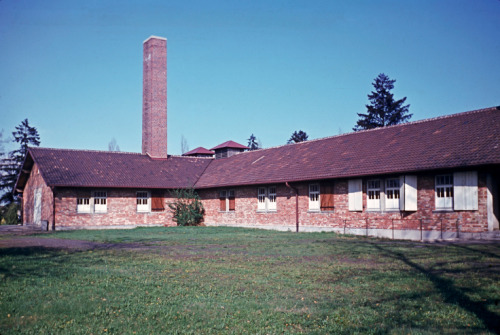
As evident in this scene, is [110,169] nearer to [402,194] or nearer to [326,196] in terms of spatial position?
A: [326,196]

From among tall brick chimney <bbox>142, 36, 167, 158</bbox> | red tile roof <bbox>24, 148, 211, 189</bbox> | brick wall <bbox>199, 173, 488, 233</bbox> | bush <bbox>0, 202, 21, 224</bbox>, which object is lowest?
bush <bbox>0, 202, 21, 224</bbox>

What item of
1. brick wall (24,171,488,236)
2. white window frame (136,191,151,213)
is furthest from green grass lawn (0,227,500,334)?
white window frame (136,191,151,213)

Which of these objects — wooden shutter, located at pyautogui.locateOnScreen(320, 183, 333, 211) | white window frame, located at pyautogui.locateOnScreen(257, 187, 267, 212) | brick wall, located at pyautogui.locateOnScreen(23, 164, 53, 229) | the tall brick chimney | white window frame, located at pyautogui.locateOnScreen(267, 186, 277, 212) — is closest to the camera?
wooden shutter, located at pyautogui.locateOnScreen(320, 183, 333, 211)

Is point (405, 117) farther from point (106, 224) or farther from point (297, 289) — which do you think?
point (297, 289)

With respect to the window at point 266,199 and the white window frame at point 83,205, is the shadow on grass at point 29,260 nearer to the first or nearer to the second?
the window at point 266,199

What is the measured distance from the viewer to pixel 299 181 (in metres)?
25.9

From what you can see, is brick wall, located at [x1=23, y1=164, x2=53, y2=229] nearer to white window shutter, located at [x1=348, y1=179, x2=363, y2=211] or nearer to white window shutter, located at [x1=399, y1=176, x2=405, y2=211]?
white window shutter, located at [x1=348, y1=179, x2=363, y2=211]

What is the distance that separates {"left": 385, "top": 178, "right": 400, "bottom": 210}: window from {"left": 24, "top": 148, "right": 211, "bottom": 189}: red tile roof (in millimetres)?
16918

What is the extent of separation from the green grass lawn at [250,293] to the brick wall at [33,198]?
59.3ft

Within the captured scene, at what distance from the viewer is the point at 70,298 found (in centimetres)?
796

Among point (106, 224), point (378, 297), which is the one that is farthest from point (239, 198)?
point (378, 297)

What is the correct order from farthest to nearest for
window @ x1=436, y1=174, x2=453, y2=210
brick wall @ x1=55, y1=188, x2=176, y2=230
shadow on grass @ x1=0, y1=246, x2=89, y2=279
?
brick wall @ x1=55, y1=188, x2=176, y2=230
window @ x1=436, y1=174, x2=453, y2=210
shadow on grass @ x1=0, y1=246, x2=89, y2=279

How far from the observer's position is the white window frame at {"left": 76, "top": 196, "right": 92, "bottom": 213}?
3123 cm

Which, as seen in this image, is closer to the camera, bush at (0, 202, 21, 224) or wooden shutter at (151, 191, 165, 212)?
wooden shutter at (151, 191, 165, 212)
